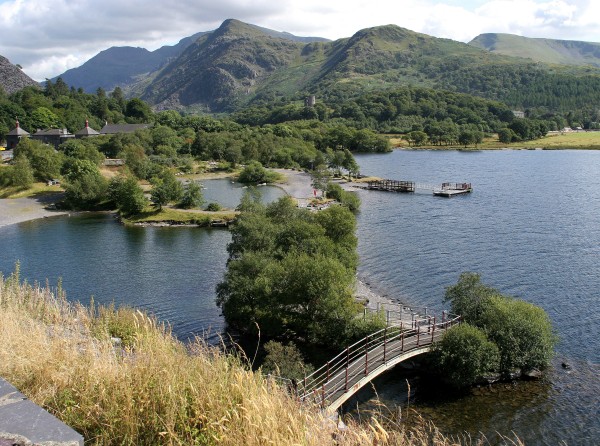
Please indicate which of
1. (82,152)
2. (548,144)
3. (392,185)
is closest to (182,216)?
(392,185)

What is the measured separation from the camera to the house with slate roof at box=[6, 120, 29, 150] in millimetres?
122312

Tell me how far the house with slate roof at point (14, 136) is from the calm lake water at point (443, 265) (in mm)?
60952

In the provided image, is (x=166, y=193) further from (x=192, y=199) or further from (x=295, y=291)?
(x=295, y=291)

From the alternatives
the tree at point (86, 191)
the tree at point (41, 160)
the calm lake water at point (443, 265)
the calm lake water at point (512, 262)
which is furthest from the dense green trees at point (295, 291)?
the tree at point (41, 160)

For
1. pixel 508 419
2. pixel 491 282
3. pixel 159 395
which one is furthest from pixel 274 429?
pixel 491 282

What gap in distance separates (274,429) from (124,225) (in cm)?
6785

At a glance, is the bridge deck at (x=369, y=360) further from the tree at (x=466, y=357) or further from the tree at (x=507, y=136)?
the tree at (x=507, y=136)

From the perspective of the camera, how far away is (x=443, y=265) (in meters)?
47.7

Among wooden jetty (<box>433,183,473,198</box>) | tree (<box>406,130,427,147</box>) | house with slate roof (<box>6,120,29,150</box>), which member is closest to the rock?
wooden jetty (<box>433,183,473,198</box>)

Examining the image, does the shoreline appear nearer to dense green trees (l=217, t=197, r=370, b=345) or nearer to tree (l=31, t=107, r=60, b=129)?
dense green trees (l=217, t=197, r=370, b=345)

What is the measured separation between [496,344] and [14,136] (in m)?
124

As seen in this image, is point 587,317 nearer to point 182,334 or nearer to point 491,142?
point 182,334

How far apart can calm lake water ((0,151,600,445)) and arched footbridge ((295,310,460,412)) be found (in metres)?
1.86

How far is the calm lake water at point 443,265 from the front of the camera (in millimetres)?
25531
